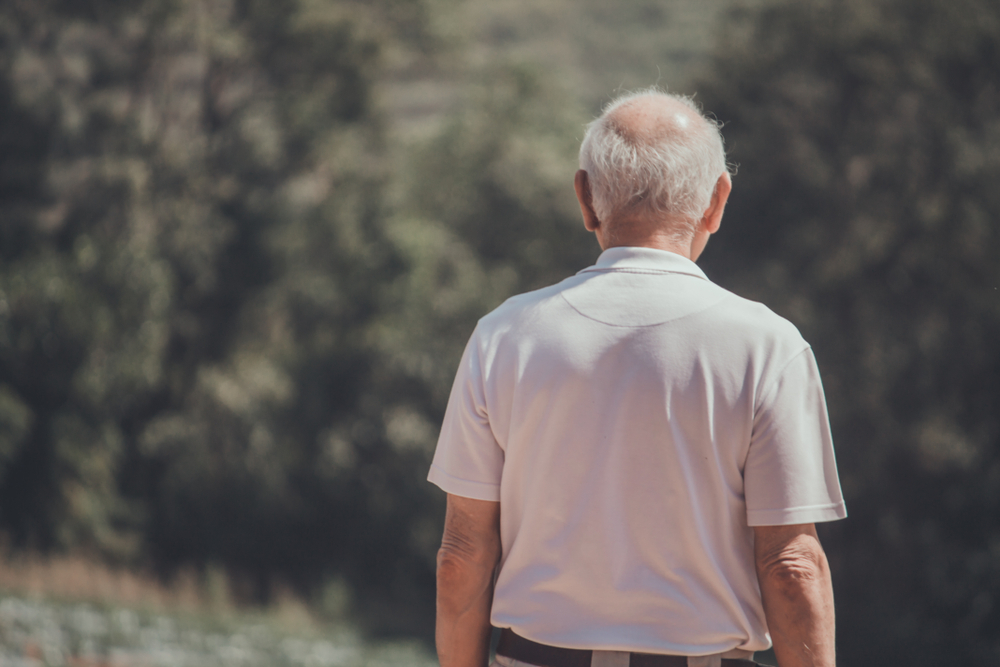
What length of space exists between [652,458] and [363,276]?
611 inches

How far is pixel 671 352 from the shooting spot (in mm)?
1515

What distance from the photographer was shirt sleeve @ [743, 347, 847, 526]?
1496 mm

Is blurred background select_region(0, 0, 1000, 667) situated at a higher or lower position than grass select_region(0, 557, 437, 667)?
higher

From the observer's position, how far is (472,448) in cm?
166

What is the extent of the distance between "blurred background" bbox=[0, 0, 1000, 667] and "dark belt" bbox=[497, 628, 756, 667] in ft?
40.6

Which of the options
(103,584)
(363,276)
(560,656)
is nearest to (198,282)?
(363,276)

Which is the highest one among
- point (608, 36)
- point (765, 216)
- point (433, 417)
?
point (608, 36)

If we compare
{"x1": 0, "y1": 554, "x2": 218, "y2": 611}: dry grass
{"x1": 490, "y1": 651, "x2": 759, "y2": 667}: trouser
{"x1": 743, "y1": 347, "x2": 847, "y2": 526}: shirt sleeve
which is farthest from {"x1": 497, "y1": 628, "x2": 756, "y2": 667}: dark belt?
{"x1": 0, "y1": 554, "x2": 218, "y2": 611}: dry grass

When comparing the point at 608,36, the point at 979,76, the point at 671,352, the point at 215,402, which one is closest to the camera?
the point at 671,352

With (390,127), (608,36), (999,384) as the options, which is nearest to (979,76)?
(999,384)

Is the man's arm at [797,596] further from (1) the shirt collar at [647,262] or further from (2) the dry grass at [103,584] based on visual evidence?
(2) the dry grass at [103,584]

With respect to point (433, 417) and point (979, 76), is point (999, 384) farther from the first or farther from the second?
point (433, 417)

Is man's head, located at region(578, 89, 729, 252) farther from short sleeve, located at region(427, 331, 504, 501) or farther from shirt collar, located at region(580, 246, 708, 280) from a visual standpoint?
short sleeve, located at region(427, 331, 504, 501)

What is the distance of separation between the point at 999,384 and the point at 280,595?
39.3 ft
